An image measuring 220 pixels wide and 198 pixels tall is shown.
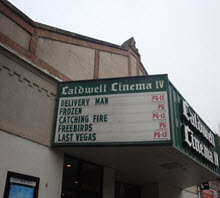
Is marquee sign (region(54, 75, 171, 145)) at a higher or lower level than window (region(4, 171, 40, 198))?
higher

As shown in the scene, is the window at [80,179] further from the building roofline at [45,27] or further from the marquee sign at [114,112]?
the building roofline at [45,27]

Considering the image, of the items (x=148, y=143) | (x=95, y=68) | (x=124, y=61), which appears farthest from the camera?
(x=124, y=61)

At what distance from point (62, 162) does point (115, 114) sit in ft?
8.45

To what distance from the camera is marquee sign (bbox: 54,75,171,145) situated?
28.2ft

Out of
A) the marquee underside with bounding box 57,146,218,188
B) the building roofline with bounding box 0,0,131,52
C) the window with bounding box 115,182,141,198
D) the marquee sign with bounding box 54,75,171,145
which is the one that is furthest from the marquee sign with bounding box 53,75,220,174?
the window with bounding box 115,182,141,198

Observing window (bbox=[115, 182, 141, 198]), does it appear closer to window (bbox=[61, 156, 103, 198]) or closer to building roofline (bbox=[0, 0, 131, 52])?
window (bbox=[61, 156, 103, 198])

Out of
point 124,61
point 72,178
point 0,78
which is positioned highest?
point 124,61

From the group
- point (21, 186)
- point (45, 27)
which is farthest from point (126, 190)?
point (45, 27)

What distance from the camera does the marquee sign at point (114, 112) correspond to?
8.60 m

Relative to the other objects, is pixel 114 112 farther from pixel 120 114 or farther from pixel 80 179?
pixel 80 179

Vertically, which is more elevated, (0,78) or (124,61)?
(124,61)

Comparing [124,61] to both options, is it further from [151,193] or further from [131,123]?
[151,193]

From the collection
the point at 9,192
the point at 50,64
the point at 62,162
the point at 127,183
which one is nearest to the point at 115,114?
the point at 62,162

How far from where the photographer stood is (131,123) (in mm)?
8734
